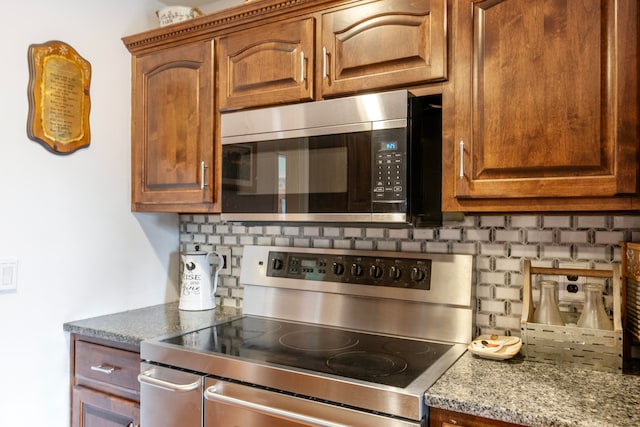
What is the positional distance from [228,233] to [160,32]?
907mm

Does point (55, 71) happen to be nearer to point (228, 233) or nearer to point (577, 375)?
point (228, 233)

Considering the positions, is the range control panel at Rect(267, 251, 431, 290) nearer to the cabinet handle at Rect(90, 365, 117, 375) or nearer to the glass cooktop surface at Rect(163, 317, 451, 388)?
the glass cooktop surface at Rect(163, 317, 451, 388)

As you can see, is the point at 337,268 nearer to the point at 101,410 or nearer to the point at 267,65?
the point at 267,65

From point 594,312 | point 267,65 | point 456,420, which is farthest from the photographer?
point 267,65

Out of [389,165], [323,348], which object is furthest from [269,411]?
[389,165]

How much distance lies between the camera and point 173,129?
6.19 feet

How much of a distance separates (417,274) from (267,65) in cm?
93

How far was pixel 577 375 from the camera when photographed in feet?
4.07

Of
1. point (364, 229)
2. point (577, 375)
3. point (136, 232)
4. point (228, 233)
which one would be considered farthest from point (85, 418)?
point (577, 375)

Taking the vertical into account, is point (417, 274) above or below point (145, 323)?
above

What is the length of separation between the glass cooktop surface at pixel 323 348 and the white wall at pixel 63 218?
54cm

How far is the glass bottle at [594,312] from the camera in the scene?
134cm

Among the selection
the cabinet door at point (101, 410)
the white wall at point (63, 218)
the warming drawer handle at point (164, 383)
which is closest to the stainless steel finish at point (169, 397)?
the warming drawer handle at point (164, 383)

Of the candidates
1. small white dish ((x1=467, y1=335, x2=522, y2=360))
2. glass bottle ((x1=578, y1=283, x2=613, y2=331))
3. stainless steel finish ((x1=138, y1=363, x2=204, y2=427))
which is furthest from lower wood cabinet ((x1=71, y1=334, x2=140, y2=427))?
glass bottle ((x1=578, y1=283, x2=613, y2=331))
